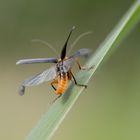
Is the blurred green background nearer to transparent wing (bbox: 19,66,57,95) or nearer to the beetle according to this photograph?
the beetle

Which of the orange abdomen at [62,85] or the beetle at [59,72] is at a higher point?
the beetle at [59,72]

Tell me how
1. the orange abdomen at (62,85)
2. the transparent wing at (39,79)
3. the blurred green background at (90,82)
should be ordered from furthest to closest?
the blurred green background at (90,82) → the orange abdomen at (62,85) → the transparent wing at (39,79)

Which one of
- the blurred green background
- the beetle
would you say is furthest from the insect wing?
the blurred green background

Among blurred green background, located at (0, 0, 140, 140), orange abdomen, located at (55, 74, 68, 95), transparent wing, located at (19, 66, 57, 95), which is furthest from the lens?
blurred green background, located at (0, 0, 140, 140)

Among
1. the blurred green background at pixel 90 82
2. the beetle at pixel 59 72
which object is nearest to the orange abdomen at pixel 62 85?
the beetle at pixel 59 72

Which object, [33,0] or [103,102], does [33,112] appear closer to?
[103,102]

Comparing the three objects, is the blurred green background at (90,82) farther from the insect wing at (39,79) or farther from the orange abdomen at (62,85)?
the insect wing at (39,79)

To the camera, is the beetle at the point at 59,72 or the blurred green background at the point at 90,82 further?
the blurred green background at the point at 90,82
